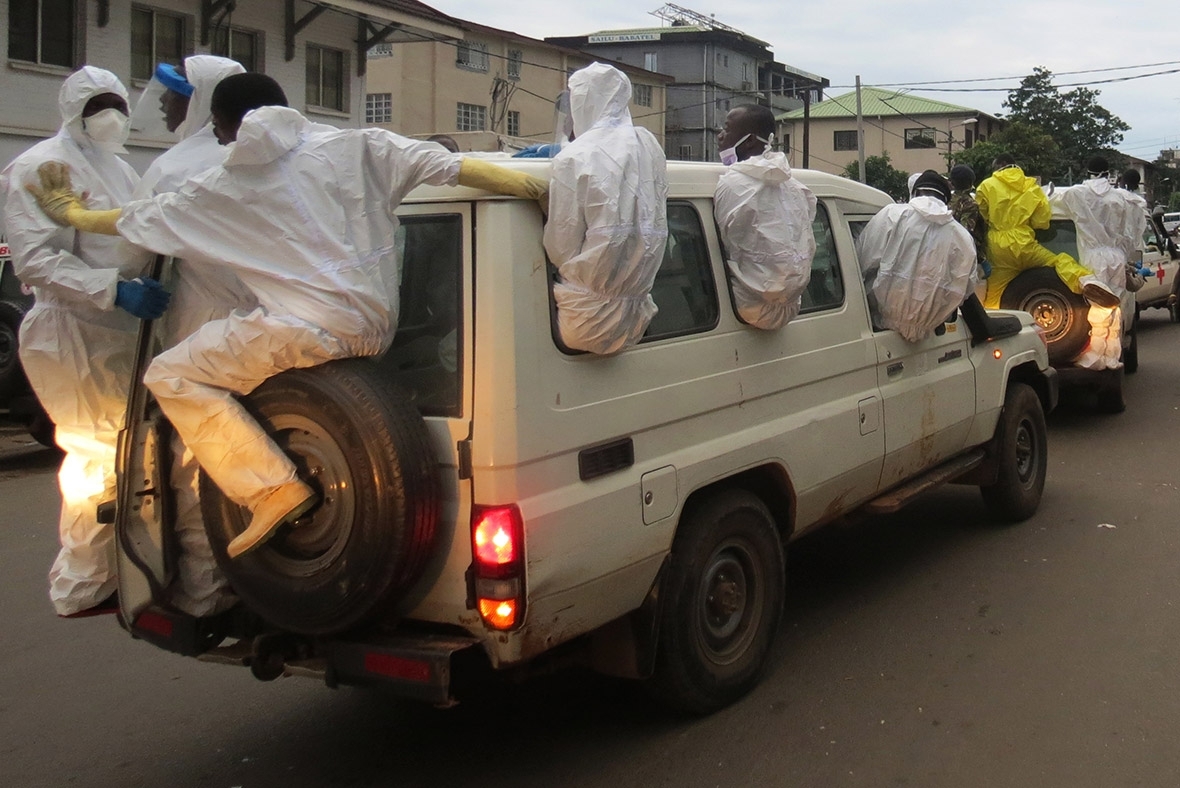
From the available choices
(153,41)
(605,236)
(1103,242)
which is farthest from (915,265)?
(153,41)

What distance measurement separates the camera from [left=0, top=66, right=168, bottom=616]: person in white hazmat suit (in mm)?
4109

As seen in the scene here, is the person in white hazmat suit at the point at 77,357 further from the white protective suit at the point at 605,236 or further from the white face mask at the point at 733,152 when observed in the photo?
the white face mask at the point at 733,152

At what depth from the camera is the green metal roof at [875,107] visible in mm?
71500

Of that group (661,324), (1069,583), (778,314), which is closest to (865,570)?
(1069,583)

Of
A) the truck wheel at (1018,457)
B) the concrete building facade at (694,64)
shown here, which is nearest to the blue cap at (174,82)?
the truck wheel at (1018,457)

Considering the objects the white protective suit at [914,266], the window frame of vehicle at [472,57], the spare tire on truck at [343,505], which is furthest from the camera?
the window frame of vehicle at [472,57]

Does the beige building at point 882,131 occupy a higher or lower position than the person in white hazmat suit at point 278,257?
higher

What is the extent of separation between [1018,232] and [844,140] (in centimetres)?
6519

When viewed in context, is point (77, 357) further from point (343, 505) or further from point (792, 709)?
point (792, 709)

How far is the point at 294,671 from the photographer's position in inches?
147

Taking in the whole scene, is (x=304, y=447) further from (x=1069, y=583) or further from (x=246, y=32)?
(x=246, y=32)

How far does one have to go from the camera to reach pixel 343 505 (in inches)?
136

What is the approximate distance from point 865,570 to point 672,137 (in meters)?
59.8

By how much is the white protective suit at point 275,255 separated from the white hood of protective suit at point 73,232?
56 cm
